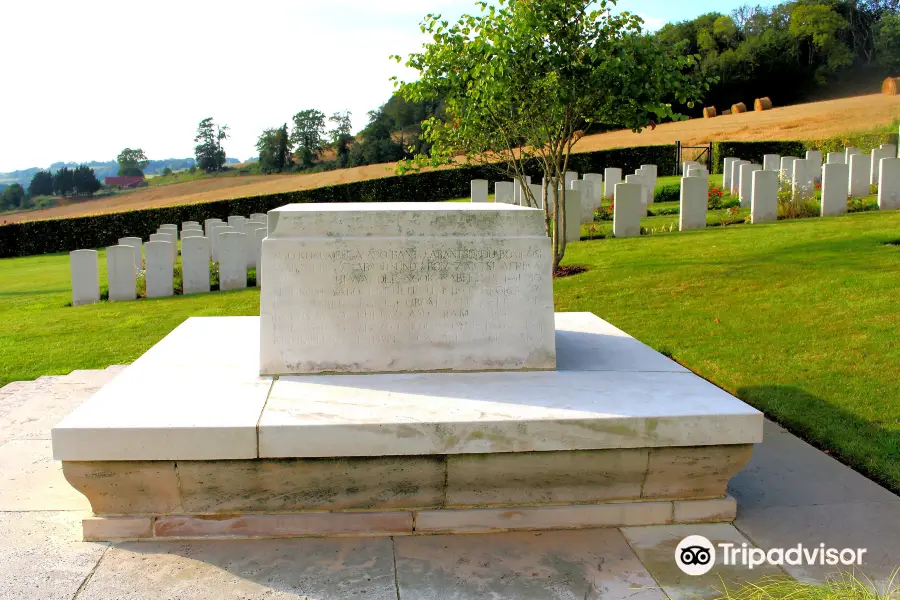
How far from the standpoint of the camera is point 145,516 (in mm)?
3584

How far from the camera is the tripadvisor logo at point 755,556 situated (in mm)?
3318

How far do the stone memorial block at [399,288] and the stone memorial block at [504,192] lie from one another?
1022cm

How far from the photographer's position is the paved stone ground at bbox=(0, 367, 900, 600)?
3121 millimetres

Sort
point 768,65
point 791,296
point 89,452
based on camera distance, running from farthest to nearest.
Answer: point 768,65 → point 791,296 → point 89,452

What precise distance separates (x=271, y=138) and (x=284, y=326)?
55148 mm

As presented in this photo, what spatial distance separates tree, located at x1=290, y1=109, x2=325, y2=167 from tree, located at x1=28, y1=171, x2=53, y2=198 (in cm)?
2198

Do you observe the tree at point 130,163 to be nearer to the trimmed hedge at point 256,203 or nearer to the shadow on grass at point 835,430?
the trimmed hedge at point 256,203

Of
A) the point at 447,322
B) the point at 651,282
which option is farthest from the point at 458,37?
the point at 447,322

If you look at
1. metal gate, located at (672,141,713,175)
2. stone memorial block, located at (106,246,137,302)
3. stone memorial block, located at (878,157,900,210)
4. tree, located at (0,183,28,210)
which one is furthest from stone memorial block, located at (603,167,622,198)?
tree, located at (0,183,28,210)

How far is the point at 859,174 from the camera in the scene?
1510 centimetres

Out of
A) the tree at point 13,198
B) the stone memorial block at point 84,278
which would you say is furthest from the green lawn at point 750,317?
the tree at point 13,198

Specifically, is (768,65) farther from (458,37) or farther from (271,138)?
(458,37)

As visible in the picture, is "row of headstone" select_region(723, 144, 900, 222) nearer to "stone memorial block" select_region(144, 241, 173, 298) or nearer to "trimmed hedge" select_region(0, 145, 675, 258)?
"trimmed hedge" select_region(0, 145, 675, 258)

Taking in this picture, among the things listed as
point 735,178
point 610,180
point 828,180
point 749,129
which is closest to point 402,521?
point 828,180
